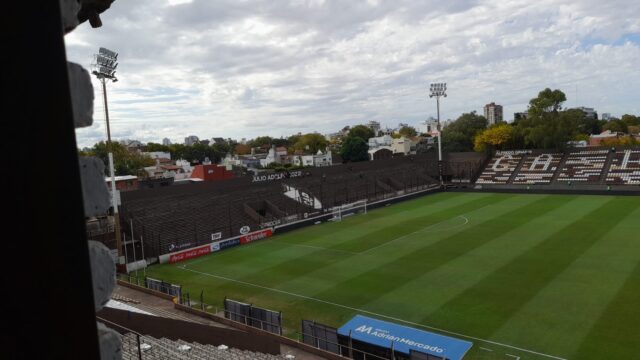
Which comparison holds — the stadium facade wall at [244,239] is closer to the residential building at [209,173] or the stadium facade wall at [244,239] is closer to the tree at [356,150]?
the residential building at [209,173]

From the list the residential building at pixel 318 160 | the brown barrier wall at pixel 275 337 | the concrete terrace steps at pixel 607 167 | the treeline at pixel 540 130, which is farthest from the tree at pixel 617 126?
the brown barrier wall at pixel 275 337

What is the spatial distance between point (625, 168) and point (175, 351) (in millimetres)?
66230

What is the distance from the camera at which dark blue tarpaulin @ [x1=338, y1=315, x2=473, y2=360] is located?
16328mm

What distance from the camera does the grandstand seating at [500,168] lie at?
227 feet

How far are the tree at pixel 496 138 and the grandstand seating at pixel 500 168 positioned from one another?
6.44 meters

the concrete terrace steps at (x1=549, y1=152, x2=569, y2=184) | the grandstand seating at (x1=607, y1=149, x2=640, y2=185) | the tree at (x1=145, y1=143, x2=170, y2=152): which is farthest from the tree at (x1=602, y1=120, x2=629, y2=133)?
the tree at (x1=145, y1=143, x2=170, y2=152)

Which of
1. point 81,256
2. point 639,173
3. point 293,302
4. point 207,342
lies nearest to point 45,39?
point 81,256

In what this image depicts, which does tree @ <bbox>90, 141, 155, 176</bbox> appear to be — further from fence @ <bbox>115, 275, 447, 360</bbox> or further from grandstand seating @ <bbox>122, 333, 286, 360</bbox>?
grandstand seating @ <bbox>122, 333, 286, 360</bbox>

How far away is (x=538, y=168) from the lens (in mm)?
68500

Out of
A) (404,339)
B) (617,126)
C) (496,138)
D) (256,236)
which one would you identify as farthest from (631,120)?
(404,339)

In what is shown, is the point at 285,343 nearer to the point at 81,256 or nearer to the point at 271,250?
the point at 81,256

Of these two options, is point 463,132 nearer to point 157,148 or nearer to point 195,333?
point 157,148

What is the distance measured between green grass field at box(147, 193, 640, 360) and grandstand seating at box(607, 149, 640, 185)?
14.5 meters

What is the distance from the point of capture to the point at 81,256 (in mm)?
1610
